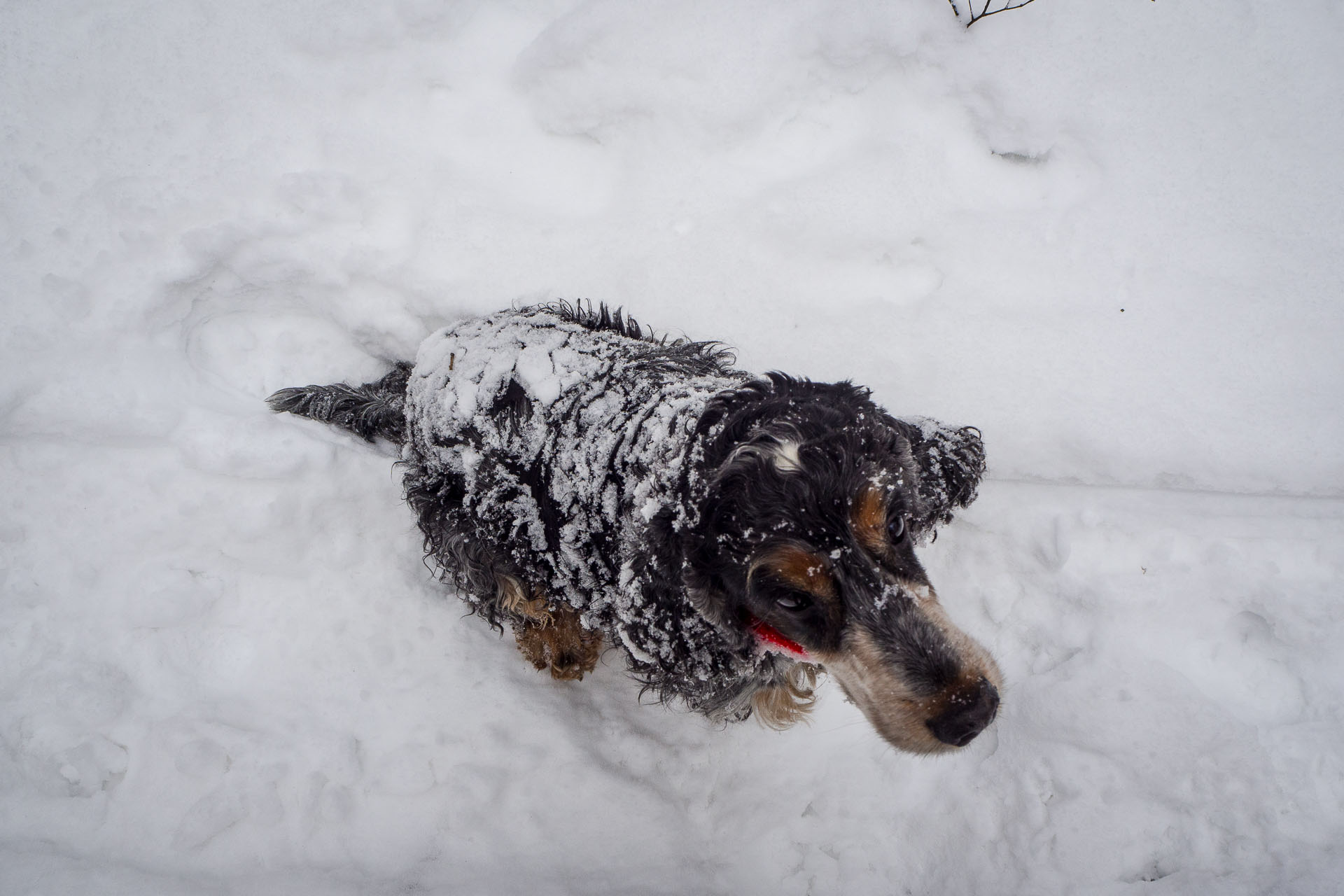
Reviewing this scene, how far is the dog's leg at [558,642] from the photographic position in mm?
3342

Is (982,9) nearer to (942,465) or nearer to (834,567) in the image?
(942,465)

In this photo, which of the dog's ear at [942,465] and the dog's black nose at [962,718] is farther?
the dog's ear at [942,465]

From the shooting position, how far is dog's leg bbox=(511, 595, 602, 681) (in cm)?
334

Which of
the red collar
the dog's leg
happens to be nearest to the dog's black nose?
the red collar

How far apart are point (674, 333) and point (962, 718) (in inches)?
106

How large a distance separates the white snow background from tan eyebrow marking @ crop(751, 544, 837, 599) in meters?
1.78

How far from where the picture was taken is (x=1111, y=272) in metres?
4.08

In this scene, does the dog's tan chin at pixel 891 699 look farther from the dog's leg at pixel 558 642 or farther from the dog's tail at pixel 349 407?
the dog's tail at pixel 349 407

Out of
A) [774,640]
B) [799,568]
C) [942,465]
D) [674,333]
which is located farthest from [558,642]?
[942,465]

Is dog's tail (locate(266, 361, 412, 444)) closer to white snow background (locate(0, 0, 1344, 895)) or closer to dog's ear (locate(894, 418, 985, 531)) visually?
white snow background (locate(0, 0, 1344, 895))

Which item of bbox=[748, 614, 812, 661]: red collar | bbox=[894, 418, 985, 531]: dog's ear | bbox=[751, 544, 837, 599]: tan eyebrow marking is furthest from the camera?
bbox=[894, 418, 985, 531]: dog's ear

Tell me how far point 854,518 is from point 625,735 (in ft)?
6.96

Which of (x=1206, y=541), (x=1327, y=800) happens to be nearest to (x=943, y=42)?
(x=1206, y=541)

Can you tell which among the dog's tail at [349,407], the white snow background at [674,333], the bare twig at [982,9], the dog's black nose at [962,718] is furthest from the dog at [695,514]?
the bare twig at [982,9]
